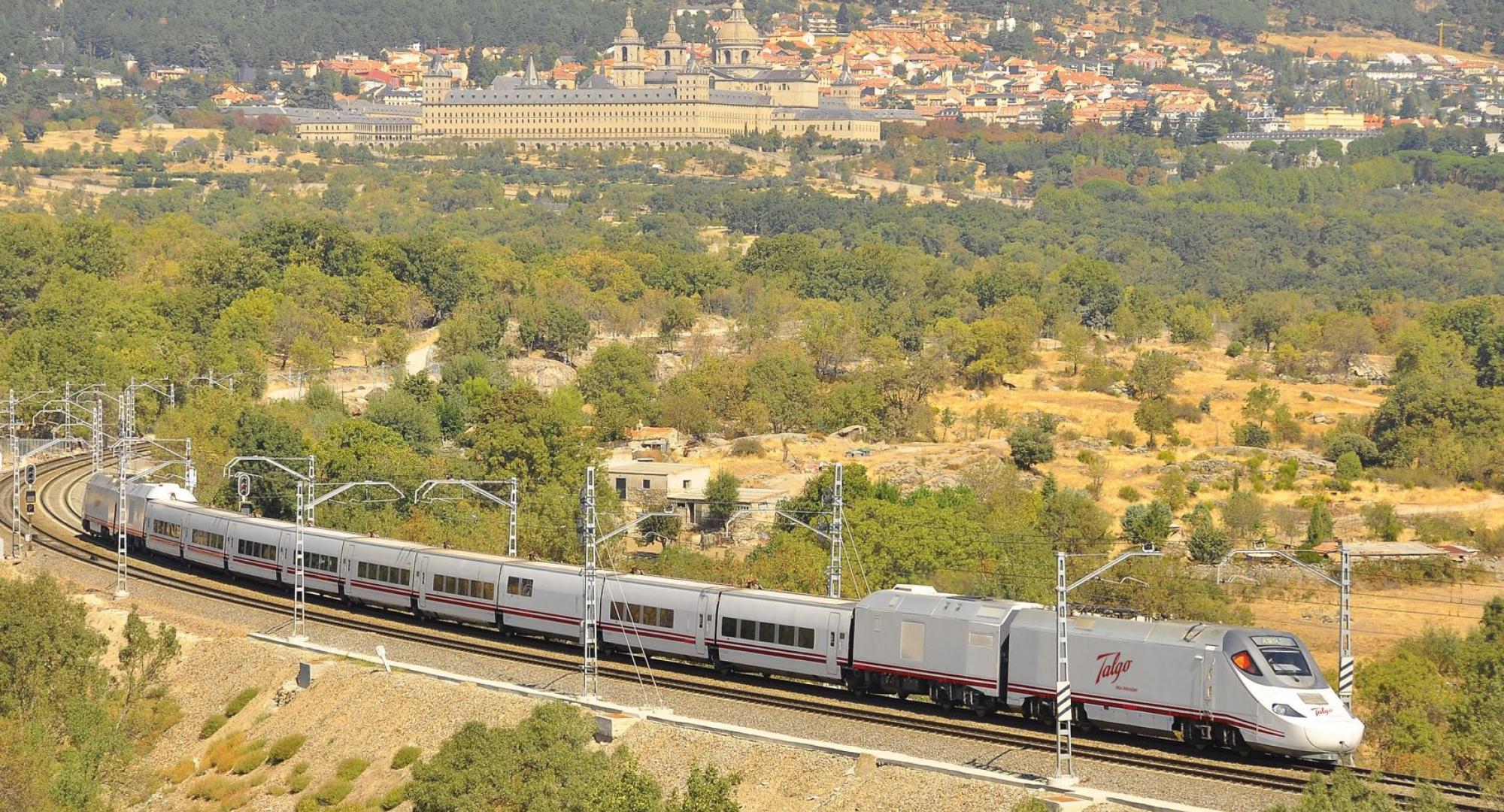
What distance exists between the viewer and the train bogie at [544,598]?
45094 mm

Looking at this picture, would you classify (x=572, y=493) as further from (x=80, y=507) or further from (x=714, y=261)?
(x=714, y=261)

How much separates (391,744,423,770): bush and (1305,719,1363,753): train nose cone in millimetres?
16919

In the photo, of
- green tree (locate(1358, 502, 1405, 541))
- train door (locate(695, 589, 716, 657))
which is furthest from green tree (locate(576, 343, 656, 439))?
train door (locate(695, 589, 716, 657))

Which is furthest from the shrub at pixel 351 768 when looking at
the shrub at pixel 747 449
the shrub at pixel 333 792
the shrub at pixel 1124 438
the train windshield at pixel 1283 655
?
the shrub at pixel 1124 438

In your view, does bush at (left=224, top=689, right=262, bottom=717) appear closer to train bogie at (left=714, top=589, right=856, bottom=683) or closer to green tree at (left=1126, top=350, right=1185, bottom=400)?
train bogie at (left=714, top=589, right=856, bottom=683)

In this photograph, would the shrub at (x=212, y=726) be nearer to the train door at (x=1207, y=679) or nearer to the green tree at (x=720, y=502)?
the train door at (x=1207, y=679)

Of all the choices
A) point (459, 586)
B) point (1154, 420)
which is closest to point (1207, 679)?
point (459, 586)

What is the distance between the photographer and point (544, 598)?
4594 centimetres

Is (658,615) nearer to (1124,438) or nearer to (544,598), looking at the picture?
(544,598)

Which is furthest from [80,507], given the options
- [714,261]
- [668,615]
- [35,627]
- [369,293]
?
[714,261]

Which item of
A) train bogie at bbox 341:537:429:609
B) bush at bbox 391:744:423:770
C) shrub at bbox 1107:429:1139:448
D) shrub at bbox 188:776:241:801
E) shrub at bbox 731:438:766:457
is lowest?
shrub at bbox 1107:429:1139:448

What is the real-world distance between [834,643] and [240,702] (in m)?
14.4

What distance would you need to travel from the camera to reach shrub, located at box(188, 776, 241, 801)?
41.4 metres

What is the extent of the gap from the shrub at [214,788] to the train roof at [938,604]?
1353 centimetres
